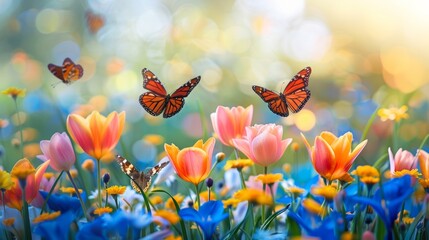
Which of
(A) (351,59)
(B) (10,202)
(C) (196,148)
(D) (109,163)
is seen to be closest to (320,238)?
(C) (196,148)

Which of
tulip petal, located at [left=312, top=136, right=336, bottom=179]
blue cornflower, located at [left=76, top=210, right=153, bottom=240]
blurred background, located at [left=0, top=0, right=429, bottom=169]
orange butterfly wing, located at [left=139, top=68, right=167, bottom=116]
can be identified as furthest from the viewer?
blurred background, located at [left=0, top=0, right=429, bottom=169]

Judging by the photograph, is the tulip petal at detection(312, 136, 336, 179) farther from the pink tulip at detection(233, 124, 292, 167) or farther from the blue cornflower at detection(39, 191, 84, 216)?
the blue cornflower at detection(39, 191, 84, 216)

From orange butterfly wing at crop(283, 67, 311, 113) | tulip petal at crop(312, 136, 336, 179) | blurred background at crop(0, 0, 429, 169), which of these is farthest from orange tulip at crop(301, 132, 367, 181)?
blurred background at crop(0, 0, 429, 169)

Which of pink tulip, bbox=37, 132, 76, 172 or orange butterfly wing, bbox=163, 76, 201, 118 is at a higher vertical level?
orange butterfly wing, bbox=163, 76, 201, 118

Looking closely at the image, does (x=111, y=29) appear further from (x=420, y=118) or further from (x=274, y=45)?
(x=420, y=118)

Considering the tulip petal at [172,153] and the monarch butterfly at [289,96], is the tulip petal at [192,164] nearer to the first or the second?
the tulip petal at [172,153]

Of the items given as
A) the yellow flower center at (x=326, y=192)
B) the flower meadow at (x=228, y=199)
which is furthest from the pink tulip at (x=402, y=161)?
the yellow flower center at (x=326, y=192)
